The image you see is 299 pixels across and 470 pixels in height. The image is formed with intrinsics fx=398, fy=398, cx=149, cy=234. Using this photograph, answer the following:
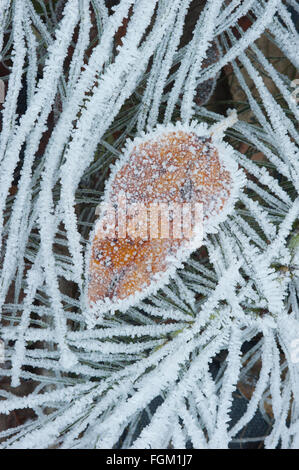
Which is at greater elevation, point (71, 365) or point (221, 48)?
point (221, 48)

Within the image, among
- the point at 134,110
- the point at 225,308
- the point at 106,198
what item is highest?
the point at 134,110

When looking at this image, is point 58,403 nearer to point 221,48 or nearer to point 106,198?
point 106,198

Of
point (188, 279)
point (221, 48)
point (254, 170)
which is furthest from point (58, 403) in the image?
point (221, 48)

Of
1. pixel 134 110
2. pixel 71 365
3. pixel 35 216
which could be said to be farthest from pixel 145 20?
pixel 71 365
